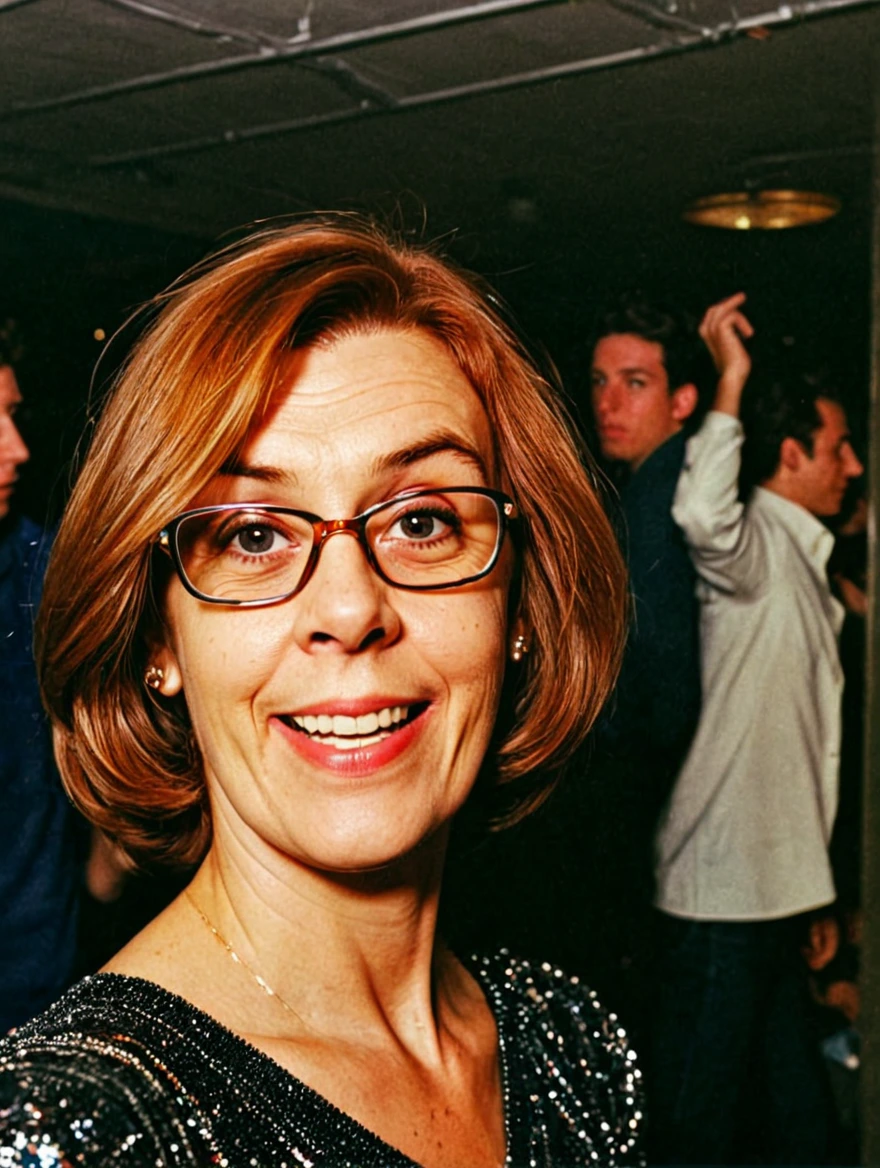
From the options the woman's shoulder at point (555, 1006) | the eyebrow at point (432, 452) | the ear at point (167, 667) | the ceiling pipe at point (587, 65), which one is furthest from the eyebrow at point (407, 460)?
the woman's shoulder at point (555, 1006)

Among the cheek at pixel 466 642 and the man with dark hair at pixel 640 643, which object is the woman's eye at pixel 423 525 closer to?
the cheek at pixel 466 642

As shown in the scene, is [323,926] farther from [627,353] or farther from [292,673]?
[627,353]

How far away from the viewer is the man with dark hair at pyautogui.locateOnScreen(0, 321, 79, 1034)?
851mm

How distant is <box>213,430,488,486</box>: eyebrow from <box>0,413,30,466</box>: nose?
0.14 m

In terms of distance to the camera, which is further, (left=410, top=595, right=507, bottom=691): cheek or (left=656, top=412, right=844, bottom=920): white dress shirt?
(left=656, top=412, right=844, bottom=920): white dress shirt

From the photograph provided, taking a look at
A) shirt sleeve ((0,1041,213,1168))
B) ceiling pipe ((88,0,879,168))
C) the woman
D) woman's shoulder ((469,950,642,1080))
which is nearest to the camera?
shirt sleeve ((0,1041,213,1168))

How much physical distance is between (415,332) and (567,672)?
290mm

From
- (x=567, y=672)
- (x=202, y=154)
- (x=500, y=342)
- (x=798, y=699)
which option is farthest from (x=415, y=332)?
(x=798, y=699)

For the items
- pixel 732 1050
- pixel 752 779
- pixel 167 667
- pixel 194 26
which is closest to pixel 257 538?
pixel 167 667

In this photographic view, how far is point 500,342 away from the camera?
91cm

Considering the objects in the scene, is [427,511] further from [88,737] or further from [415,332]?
[88,737]

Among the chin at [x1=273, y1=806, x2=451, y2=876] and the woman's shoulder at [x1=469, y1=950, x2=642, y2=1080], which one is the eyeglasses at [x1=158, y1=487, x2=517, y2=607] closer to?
the chin at [x1=273, y1=806, x2=451, y2=876]

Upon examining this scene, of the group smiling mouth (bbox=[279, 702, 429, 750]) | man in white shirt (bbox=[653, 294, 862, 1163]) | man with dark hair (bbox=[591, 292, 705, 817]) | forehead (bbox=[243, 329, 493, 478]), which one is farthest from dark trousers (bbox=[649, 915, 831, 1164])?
A: forehead (bbox=[243, 329, 493, 478])

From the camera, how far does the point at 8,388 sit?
853 mm
